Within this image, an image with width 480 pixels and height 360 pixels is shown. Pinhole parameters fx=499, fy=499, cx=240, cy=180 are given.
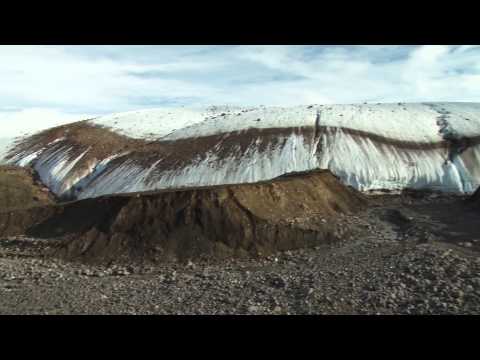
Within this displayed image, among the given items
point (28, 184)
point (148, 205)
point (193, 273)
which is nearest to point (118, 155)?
point (28, 184)

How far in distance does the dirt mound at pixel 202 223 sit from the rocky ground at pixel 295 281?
1.04m

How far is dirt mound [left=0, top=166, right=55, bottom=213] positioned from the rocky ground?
1728cm

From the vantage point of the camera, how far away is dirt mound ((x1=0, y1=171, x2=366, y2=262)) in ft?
75.8

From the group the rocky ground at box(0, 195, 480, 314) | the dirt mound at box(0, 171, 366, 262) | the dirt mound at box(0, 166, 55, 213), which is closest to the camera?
the rocky ground at box(0, 195, 480, 314)

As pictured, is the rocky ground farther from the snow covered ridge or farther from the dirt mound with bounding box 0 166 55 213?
the dirt mound with bounding box 0 166 55 213

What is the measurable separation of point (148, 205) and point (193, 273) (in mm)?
6496

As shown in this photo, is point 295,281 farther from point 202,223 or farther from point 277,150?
point 277,150

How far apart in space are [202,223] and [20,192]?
25377 mm

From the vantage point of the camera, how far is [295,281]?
17.7 m

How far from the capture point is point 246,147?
1811 inches

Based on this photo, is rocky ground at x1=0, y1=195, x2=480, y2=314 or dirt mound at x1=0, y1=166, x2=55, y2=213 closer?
rocky ground at x1=0, y1=195, x2=480, y2=314

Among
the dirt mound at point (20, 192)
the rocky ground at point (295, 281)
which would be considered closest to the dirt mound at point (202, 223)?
the rocky ground at point (295, 281)

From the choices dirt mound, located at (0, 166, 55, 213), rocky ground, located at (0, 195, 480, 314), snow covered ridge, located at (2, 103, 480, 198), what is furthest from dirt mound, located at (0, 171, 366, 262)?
dirt mound, located at (0, 166, 55, 213)

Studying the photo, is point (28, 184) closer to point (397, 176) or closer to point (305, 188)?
point (305, 188)
